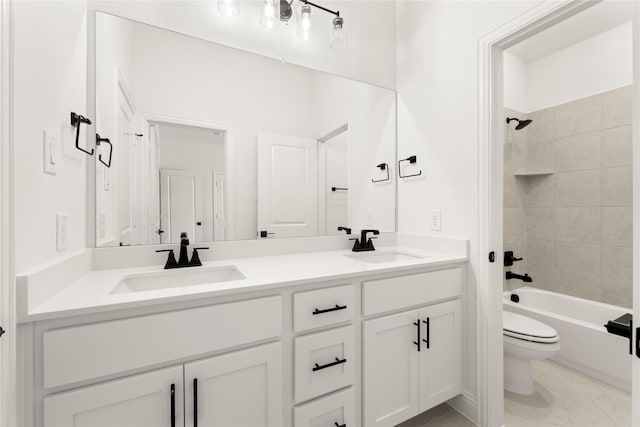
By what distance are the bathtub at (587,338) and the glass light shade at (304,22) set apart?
99.5 inches

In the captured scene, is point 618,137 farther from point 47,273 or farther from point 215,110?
point 47,273

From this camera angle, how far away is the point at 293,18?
1658 mm

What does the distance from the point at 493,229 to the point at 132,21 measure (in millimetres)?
2027

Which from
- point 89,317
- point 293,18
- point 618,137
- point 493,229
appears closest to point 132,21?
point 293,18

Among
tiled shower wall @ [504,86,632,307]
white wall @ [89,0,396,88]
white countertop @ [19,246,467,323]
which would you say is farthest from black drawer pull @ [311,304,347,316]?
tiled shower wall @ [504,86,632,307]

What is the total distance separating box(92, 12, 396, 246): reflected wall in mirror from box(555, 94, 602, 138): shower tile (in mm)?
1782

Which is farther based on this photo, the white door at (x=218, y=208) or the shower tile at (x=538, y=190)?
the shower tile at (x=538, y=190)

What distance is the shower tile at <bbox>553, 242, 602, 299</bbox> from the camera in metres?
2.28

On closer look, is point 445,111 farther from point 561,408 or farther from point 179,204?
point 561,408

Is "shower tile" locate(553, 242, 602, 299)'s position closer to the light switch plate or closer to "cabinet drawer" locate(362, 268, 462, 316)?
"cabinet drawer" locate(362, 268, 462, 316)

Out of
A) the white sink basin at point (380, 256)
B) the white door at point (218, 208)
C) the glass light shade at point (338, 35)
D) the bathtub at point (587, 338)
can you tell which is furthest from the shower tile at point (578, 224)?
the white door at point (218, 208)

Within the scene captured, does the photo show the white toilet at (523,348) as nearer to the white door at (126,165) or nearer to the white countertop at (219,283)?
the white countertop at (219,283)

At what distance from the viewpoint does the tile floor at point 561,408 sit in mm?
1494

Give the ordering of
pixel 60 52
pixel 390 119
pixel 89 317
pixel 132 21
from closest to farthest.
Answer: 1. pixel 89 317
2. pixel 60 52
3. pixel 132 21
4. pixel 390 119
